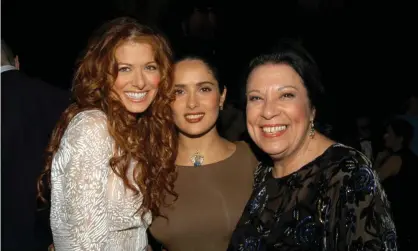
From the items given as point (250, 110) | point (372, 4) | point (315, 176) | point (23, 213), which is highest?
point (372, 4)

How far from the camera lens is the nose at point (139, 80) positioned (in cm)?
248

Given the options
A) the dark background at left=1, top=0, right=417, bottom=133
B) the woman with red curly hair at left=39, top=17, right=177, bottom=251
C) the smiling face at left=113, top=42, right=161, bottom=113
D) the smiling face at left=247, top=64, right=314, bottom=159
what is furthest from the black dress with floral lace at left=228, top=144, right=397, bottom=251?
the dark background at left=1, top=0, right=417, bottom=133

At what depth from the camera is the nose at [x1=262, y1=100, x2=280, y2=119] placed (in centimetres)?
224

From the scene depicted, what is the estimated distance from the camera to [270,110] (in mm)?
2240

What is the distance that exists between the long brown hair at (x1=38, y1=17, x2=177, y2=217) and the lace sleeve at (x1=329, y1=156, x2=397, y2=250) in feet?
3.01

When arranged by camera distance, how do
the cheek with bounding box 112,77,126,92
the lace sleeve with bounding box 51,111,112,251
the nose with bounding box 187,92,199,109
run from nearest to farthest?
the lace sleeve with bounding box 51,111,112,251 → the cheek with bounding box 112,77,126,92 → the nose with bounding box 187,92,199,109

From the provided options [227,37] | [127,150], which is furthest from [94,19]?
[127,150]

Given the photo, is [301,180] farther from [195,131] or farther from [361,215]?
[195,131]

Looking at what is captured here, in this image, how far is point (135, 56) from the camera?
8.20 ft

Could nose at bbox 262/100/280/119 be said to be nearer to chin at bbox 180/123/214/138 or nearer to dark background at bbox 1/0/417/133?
chin at bbox 180/123/214/138

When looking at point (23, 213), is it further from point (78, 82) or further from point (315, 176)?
point (315, 176)

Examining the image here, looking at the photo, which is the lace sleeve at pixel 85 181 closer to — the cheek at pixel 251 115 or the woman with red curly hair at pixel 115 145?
the woman with red curly hair at pixel 115 145

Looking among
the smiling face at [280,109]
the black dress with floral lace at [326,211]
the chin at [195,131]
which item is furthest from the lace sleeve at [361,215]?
the chin at [195,131]

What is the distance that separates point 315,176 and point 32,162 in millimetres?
1723
